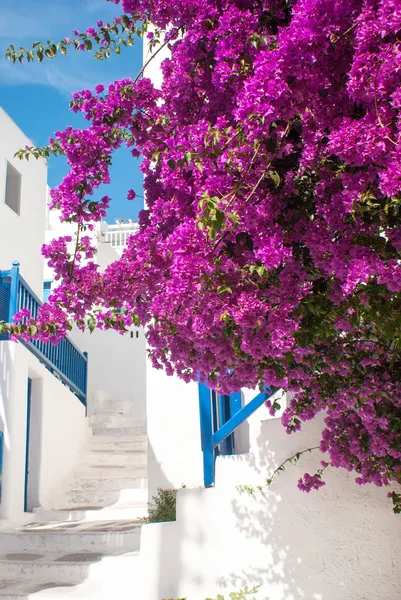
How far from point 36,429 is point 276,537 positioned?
215 inches

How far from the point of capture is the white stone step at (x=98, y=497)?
325 inches

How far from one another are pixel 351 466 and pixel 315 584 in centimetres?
91

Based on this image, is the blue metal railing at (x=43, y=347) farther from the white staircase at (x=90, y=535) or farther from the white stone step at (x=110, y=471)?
the white stone step at (x=110, y=471)

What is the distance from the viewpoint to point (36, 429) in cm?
873

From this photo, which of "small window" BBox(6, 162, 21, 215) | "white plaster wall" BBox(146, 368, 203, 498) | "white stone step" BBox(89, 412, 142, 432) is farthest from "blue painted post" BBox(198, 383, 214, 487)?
"small window" BBox(6, 162, 21, 215)

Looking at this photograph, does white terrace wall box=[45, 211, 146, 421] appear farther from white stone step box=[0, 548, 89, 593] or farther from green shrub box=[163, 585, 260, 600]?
green shrub box=[163, 585, 260, 600]

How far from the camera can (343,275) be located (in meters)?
2.13

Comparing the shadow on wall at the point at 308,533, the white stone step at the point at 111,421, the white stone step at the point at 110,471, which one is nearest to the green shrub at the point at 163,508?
the shadow on wall at the point at 308,533

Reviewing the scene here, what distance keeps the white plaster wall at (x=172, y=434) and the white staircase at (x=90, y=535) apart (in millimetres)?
672

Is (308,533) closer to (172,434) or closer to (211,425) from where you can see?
(211,425)

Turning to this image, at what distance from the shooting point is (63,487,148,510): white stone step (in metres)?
8.25

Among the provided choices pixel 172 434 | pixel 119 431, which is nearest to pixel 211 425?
pixel 172 434

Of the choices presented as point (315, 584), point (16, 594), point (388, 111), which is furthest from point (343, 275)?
point (16, 594)

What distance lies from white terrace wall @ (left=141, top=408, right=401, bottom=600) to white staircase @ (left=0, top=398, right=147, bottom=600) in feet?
1.39
